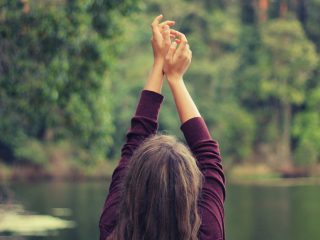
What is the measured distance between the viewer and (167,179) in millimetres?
1759

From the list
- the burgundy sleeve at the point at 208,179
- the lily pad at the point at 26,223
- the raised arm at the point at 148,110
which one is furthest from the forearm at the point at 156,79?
the lily pad at the point at 26,223

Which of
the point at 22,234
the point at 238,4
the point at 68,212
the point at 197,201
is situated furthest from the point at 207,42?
the point at 197,201

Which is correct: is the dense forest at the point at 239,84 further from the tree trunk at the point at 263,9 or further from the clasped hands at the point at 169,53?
the clasped hands at the point at 169,53

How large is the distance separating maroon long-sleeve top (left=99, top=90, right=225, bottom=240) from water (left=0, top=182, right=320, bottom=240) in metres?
12.7

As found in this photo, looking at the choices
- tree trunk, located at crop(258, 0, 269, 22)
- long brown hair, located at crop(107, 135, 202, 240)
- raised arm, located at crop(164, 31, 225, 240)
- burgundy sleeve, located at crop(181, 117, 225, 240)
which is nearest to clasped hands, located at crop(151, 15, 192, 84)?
raised arm, located at crop(164, 31, 225, 240)

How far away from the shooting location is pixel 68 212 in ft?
70.1

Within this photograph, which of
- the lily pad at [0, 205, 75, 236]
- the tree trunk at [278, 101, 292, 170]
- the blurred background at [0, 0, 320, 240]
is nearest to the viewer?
the blurred background at [0, 0, 320, 240]

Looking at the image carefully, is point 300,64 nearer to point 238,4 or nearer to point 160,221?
point 238,4

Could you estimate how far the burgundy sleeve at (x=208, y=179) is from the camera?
183 centimetres

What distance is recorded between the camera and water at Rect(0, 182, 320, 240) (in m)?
16.9

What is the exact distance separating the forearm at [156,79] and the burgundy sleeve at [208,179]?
0.43 ft

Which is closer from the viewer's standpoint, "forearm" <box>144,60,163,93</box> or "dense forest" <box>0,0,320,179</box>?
"forearm" <box>144,60,163,93</box>

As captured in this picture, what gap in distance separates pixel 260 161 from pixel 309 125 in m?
2.75

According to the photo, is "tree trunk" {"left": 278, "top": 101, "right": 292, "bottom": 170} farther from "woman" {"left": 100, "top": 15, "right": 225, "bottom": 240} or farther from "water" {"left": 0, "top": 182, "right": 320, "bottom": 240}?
"woman" {"left": 100, "top": 15, "right": 225, "bottom": 240}
